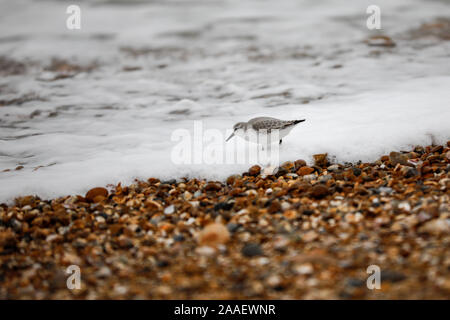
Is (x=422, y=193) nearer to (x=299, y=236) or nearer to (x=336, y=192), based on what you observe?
(x=336, y=192)

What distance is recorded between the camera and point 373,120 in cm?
430

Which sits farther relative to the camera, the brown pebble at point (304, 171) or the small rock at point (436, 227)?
the brown pebble at point (304, 171)

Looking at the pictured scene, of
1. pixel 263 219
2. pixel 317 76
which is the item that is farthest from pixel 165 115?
pixel 263 219

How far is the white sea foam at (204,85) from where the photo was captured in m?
3.82

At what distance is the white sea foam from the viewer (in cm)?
382

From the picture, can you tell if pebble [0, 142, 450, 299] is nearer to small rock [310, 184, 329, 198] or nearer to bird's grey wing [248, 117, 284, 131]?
small rock [310, 184, 329, 198]

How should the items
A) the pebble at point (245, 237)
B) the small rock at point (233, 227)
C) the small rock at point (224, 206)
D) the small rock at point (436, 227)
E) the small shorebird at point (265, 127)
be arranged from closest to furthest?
the pebble at point (245, 237)
the small rock at point (436, 227)
the small rock at point (233, 227)
the small rock at point (224, 206)
the small shorebird at point (265, 127)

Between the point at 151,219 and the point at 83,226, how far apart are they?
52 centimetres

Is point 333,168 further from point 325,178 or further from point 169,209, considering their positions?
point 169,209

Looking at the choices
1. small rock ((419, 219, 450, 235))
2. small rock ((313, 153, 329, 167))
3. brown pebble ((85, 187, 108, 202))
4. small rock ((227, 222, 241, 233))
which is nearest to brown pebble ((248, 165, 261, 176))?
small rock ((313, 153, 329, 167))

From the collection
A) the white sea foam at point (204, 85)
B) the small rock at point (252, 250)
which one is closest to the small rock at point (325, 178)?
the white sea foam at point (204, 85)

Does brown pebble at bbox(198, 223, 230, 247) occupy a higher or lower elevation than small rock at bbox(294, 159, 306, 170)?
lower

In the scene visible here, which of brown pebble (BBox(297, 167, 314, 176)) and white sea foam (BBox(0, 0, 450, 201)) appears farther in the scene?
white sea foam (BBox(0, 0, 450, 201))

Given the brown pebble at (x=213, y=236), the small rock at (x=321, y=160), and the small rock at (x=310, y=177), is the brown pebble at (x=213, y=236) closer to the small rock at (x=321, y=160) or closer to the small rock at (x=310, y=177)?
the small rock at (x=310, y=177)
